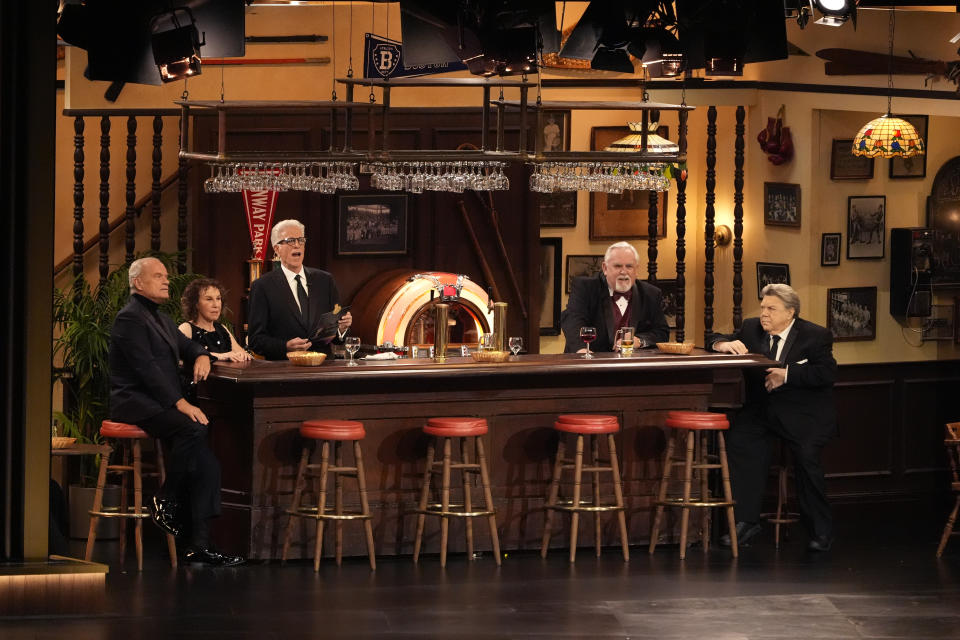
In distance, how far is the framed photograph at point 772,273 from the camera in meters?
10.5

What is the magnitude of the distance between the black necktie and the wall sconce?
3.57 metres

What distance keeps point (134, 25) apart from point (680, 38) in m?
2.83

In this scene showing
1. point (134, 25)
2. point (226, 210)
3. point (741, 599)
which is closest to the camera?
point (741, 599)

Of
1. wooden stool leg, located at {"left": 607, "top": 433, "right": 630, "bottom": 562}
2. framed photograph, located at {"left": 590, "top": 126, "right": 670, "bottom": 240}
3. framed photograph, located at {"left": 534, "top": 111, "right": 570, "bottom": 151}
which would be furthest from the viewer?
framed photograph, located at {"left": 590, "top": 126, "right": 670, "bottom": 240}

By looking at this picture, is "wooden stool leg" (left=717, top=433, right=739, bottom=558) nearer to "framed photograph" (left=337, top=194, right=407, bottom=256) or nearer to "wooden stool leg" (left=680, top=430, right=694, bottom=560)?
"wooden stool leg" (left=680, top=430, right=694, bottom=560)

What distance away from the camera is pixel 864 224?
1032 centimetres

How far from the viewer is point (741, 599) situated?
740 centimetres

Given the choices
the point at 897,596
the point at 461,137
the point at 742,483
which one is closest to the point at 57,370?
the point at 461,137

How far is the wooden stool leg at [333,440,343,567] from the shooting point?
7816 millimetres

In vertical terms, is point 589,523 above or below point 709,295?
below

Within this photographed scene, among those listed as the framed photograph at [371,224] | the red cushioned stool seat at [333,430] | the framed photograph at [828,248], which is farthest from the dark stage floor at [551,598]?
the framed photograph at [371,224]

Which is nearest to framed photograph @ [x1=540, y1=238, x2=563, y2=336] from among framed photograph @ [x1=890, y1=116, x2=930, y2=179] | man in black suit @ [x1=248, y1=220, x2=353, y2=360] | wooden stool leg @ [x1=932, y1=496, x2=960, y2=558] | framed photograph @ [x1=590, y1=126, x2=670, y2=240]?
framed photograph @ [x1=590, y1=126, x2=670, y2=240]

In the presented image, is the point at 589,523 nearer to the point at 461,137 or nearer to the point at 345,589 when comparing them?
the point at 345,589

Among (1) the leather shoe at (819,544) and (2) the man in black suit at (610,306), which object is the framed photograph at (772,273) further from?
(1) the leather shoe at (819,544)
